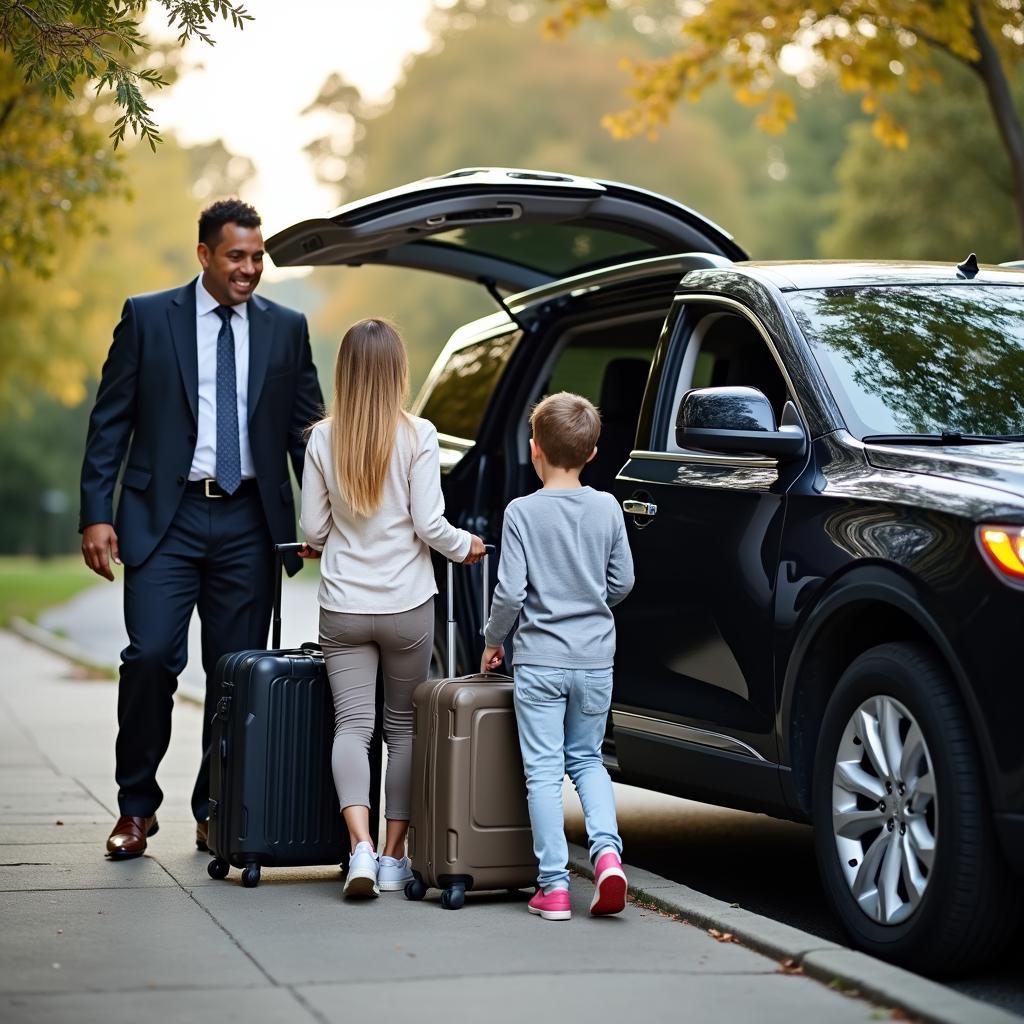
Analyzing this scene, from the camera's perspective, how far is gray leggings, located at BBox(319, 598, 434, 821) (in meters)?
5.98

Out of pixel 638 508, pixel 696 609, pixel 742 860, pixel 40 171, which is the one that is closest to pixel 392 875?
pixel 696 609

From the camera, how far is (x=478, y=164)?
44.8m

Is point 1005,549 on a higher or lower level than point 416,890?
higher

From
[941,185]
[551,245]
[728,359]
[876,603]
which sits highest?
[941,185]

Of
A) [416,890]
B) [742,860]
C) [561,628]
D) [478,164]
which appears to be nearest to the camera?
[561,628]

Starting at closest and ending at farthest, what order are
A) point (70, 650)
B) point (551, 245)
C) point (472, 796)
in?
point (472, 796) < point (551, 245) < point (70, 650)

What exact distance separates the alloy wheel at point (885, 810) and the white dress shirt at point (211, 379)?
8.62ft

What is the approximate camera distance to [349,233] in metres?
6.95

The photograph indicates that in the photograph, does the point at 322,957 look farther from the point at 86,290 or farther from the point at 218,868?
the point at 86,290

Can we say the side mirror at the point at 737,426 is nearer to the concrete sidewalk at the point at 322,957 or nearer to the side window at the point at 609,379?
the concrete sidewalk at the point at 322,957

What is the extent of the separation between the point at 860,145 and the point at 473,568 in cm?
2941

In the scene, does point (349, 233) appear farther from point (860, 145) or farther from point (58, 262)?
point (860, 145)

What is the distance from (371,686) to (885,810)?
1.81 meters

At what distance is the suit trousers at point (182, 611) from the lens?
6.70 m
